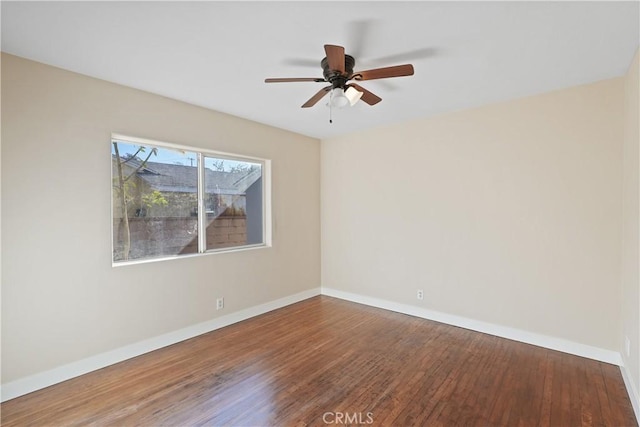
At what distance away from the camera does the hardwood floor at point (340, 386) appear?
204cm

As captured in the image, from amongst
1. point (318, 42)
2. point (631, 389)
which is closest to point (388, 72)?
point (318, 42)

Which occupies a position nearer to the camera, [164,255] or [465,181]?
[164,255]

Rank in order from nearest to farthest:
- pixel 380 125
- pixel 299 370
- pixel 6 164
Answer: pixel 6 164
pixel 299 370
pixel 380 125

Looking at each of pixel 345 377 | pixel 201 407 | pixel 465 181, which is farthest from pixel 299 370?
pixel 465 181

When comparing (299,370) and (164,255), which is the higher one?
(164,255)

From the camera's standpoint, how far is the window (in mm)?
2936

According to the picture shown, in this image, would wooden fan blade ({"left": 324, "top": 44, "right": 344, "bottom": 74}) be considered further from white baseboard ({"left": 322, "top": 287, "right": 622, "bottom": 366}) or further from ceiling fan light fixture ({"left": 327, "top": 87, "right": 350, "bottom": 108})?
white baseboard ({"left": 322, "top": 287, "right": 622, "bottom": 366})

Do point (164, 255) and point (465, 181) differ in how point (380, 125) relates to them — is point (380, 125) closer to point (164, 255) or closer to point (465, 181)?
point (465, 181)

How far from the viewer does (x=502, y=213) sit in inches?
130

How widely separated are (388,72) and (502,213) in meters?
2.17

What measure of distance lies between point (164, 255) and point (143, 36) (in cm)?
208

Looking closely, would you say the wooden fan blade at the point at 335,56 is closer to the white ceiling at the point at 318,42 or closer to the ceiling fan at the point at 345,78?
the ceiling fan at the point at 345,78

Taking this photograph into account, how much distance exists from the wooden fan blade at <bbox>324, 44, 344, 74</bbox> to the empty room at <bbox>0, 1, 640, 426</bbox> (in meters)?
0.02

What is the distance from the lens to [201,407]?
2145mm
